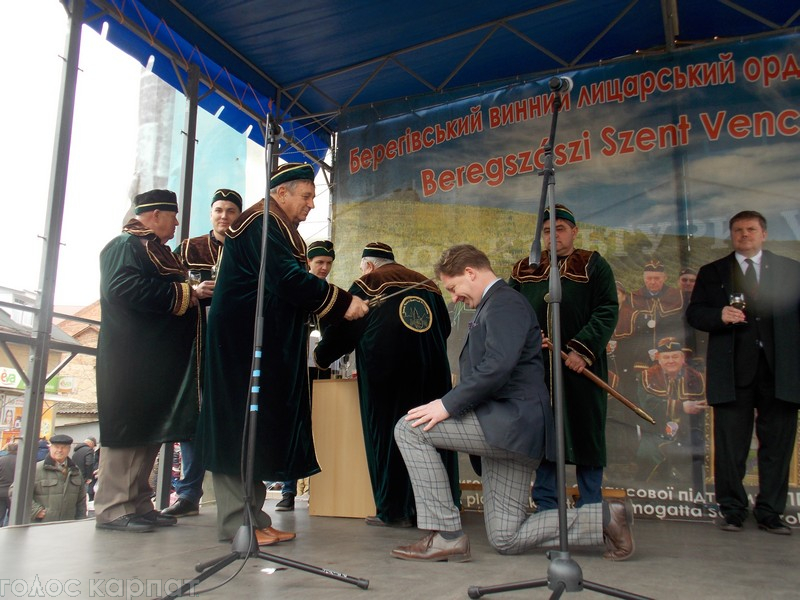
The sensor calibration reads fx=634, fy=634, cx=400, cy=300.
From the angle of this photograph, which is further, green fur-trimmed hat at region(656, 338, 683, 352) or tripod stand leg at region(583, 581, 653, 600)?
green fur-trimmed hat at region(656, 338, 683, 352)

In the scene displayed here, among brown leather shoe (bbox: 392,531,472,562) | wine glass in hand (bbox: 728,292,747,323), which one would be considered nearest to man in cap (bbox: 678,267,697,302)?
wine glass in hand (bbox: 728,292,747,323)

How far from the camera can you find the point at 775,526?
12.0 ft

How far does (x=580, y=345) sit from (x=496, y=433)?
1.38m

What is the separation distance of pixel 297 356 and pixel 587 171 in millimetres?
3297

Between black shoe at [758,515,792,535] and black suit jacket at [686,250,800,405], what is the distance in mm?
700

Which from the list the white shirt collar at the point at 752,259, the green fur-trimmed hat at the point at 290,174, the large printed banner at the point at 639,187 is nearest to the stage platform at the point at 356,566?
the large printed banner at the point at 639,187

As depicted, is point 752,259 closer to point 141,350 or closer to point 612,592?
point 612,592

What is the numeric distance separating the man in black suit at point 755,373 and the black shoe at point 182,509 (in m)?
3.32

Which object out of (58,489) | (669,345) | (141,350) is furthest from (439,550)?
(58,489)

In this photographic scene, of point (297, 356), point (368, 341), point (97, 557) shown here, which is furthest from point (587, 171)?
point (97, 557)

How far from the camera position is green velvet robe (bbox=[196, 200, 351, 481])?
9.71ft

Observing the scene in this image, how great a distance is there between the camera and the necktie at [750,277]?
400cm

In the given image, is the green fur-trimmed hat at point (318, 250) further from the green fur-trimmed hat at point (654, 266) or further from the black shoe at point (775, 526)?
the black shoe at point (775, 526)

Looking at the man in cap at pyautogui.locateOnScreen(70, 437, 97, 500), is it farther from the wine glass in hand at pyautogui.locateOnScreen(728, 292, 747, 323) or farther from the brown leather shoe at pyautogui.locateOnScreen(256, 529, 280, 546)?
the wine glass in hand at pyautogui.locateOnScreen(728, 292, 747, 323)
